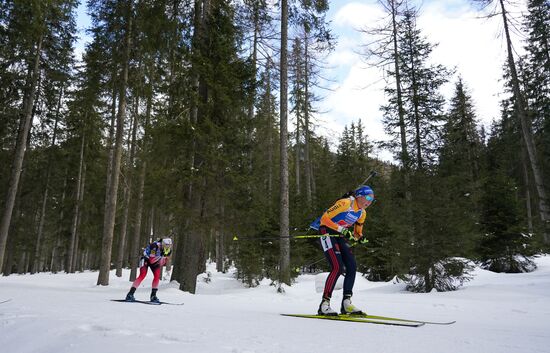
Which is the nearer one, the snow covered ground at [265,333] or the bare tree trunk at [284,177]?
the snow covered ground at [265,333]

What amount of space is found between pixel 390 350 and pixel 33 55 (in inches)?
787

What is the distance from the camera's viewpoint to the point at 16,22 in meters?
15.1

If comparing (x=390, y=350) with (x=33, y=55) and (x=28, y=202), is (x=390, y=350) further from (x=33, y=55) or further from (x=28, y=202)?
(x=28, y=202)

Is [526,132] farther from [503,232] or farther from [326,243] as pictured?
[326,243]

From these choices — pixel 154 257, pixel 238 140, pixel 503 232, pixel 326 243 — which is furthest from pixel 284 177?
pixel 503 232

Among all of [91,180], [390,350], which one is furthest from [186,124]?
[91,180]

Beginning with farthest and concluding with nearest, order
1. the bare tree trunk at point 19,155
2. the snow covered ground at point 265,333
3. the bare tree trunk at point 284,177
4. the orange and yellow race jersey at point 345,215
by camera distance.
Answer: the bare tree trunk at point 19,155, the bare tree trunk at point 284,177, the orange and yellow race jersey at point 345,215, the snow covered ground at point 265,333

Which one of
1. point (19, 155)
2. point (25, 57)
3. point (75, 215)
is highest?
point (25, 57)

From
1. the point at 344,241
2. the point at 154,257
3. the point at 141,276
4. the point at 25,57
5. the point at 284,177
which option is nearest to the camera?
the point at 344,241

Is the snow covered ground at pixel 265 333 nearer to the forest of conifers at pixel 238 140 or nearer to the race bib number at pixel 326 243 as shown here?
the race bib number at pixel 326 243

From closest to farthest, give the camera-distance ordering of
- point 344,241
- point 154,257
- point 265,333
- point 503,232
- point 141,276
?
point 265,333 < point 344,241 < point 141,276 < point 154,257 < point 503,232

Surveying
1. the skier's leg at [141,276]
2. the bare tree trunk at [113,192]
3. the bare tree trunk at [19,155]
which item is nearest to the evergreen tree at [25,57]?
the bare tree trunk at [19,155]

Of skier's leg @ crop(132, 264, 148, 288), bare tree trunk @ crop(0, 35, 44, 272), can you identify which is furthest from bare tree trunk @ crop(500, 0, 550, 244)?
bare tree trunk @ crop(0, 35, 44, 272)

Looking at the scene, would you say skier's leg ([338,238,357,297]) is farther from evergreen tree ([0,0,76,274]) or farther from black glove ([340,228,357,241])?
evergreen tree ([0,0,76,274])
